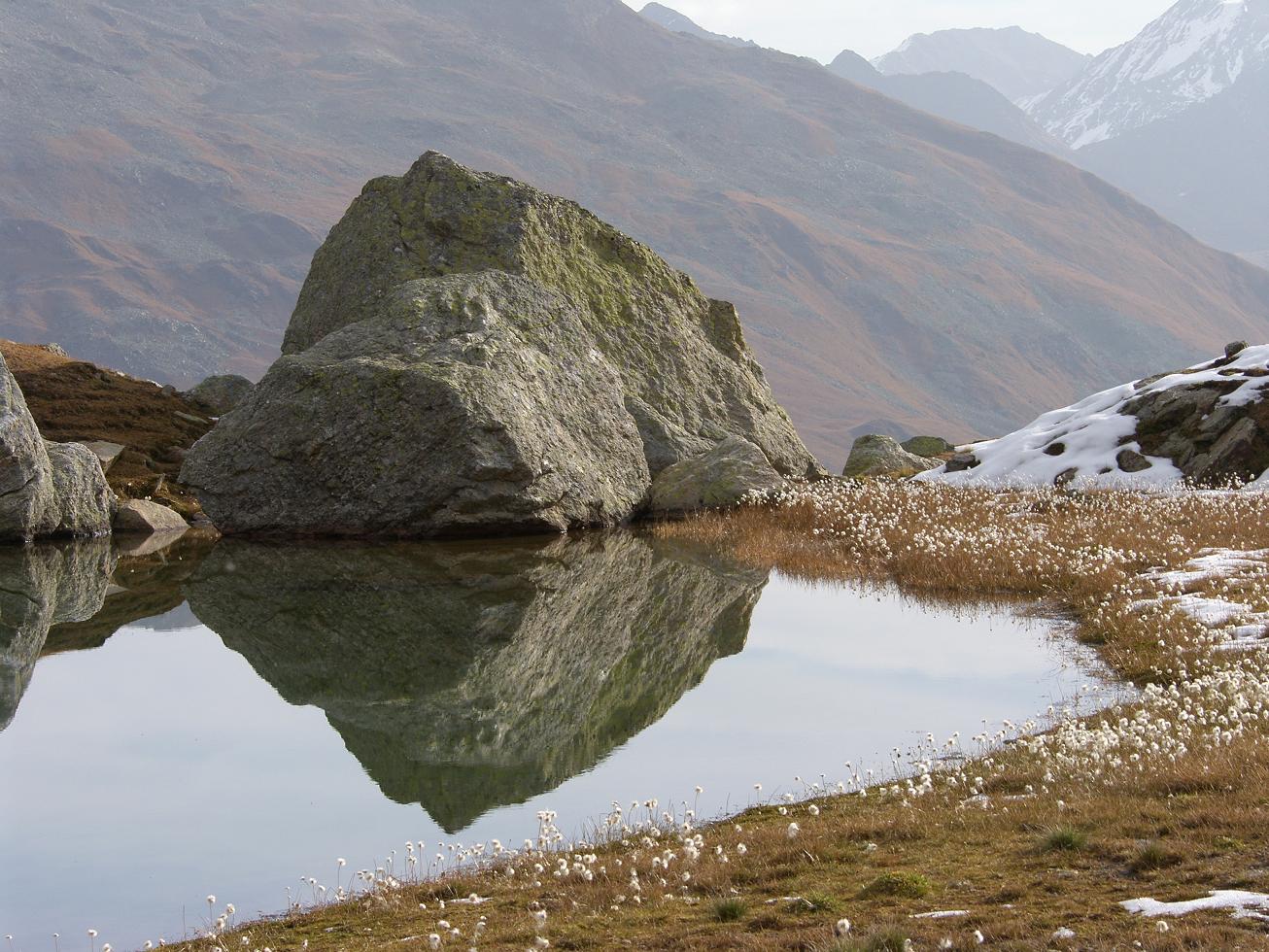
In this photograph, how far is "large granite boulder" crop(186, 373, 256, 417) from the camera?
3571 cm

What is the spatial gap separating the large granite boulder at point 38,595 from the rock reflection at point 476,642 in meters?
1.48

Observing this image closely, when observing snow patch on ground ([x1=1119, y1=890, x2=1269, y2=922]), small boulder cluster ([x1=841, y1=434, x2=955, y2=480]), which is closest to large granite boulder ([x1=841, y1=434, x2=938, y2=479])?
small boulder cluster ([x1=841, y1=434, x2=955, y2=480])

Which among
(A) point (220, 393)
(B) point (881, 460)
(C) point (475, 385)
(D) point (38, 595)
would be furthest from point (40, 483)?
(B) point (881, 460)

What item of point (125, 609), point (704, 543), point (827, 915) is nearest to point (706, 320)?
point (704, 543)

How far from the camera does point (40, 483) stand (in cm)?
2205

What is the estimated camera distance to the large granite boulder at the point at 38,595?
13.5 m

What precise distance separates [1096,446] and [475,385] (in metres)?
15.8

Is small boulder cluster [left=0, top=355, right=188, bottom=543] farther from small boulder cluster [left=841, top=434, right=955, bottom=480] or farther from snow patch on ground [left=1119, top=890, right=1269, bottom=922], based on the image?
small boulder cluster [left=841, top=434, right=955, bottom=480]

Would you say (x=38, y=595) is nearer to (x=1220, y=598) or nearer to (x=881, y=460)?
(x=1220, y=598)

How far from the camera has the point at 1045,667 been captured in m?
13.7

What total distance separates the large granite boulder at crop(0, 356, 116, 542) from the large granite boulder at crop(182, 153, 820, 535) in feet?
6.35

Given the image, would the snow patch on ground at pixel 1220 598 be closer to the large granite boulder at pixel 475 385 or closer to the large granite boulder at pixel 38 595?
the large granite boulder at pixel 475 385

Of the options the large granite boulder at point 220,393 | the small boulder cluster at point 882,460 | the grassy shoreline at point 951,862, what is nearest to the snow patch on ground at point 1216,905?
the grassy shoreline at point 951,862

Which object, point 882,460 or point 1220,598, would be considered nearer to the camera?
point 1220,598
